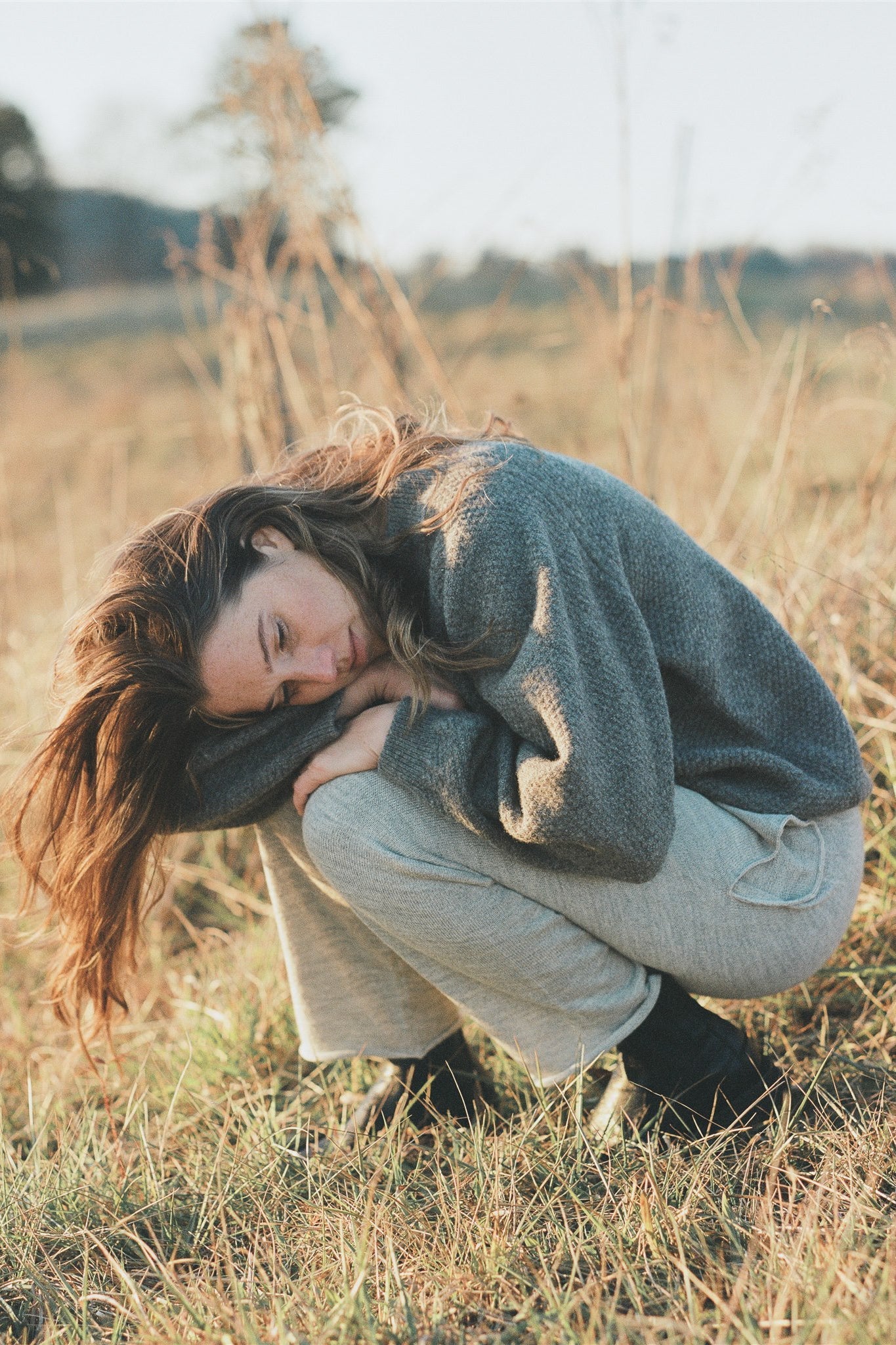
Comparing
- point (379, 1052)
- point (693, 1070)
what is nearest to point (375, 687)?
point (379, 1052)

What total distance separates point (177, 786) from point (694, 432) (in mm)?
2014

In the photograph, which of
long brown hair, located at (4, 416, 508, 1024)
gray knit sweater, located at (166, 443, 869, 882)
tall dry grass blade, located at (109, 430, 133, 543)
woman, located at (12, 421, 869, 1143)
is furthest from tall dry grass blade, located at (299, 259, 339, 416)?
gray knit sweater, located at (166, 443, 869, 882)

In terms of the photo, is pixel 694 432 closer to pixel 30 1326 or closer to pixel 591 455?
pixel 591 455

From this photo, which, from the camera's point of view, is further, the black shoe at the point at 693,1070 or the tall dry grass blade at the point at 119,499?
the tall dry grass blade at the point at 119,499

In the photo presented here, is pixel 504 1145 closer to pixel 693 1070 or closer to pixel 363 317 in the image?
pixel 693 1070

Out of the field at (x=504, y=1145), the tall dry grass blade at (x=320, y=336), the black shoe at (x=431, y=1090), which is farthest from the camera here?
the tall dry grass blade at (x=320, y=336)

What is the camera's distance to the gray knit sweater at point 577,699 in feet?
4.89

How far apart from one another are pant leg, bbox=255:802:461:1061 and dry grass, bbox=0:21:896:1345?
0.44 feet

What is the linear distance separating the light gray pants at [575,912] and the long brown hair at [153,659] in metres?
0.24

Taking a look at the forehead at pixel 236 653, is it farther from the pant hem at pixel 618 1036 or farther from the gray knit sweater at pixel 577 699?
the pant hem at pixel 618 1036

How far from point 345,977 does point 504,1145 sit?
1.46 feet

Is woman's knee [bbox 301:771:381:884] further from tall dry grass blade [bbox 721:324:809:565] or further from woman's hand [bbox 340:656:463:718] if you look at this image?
tall dry grass blade [bbox 721:324:809:565]

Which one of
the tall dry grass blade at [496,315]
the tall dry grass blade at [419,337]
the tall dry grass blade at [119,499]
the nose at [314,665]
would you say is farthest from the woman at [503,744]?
the tall dry grass blade at [119,499]

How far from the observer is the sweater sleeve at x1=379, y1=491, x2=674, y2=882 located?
4.83ft
